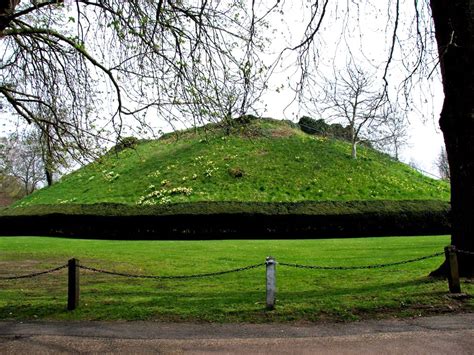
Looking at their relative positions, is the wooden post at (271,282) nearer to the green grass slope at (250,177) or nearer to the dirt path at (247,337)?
the dirt path at (247,337)

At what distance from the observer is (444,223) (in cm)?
2848

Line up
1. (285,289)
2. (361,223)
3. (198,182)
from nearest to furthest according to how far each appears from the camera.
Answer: (285,289), (361,223), (198,182)

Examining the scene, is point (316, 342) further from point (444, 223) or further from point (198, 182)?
point (198, 182)

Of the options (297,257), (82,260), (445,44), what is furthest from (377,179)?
(445,44)

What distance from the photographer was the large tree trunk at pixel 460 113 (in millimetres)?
8531

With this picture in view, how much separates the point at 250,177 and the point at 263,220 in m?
9.29

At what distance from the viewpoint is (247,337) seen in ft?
20.1

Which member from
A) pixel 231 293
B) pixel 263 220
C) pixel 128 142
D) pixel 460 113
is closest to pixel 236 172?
pixel 263 220

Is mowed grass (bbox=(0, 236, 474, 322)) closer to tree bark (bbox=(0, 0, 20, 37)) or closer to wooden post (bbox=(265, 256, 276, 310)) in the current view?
wooden post (bbox=(265, 256, 276, 310))

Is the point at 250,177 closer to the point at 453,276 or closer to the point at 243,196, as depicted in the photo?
the point at 243,196

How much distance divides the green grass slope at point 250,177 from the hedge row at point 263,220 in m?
2.53

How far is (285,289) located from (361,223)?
64.6 ft

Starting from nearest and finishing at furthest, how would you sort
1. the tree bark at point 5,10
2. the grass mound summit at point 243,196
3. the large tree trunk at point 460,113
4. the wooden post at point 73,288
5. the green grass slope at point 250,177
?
the wooden post at point 73,288
the large tree trunk at point 460,113
the tree bark at point 5,10
the grass mound summit at point 243,196
the green grass slope at point 250,177

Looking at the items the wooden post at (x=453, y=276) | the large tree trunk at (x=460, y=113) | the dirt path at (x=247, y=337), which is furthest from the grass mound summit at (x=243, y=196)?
the dirt path at (x=247, y=337)
